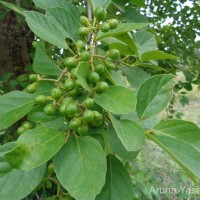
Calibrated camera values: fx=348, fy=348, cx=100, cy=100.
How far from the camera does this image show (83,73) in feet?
2.69

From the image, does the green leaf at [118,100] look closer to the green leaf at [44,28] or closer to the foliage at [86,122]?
the foliage at [86,122]

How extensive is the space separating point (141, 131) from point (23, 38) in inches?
78.8

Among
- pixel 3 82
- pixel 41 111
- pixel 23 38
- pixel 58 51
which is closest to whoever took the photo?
pixel 41 111

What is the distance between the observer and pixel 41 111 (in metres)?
1.00

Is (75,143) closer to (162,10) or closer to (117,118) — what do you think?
(117,118)

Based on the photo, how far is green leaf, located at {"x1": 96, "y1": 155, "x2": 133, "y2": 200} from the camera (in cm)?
92

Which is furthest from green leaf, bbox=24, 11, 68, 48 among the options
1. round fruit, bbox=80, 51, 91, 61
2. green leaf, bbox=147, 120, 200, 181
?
green leaf, bbox=147, 120, 200, 181

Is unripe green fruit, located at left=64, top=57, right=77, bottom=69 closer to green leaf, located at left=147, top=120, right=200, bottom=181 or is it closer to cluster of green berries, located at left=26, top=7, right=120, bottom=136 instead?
cluster of green berries, located at left=26, top=7, right=120, bottom=136

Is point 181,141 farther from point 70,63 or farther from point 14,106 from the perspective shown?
A: point 14,106

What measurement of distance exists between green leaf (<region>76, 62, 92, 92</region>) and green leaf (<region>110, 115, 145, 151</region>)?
0.35 feet

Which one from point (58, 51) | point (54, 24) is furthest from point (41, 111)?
point (58, 51)

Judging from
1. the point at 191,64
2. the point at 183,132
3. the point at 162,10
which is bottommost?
the point at 191,64

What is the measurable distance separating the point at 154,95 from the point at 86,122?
9.1 inches

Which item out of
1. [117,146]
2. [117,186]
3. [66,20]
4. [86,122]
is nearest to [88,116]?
[86,122]
